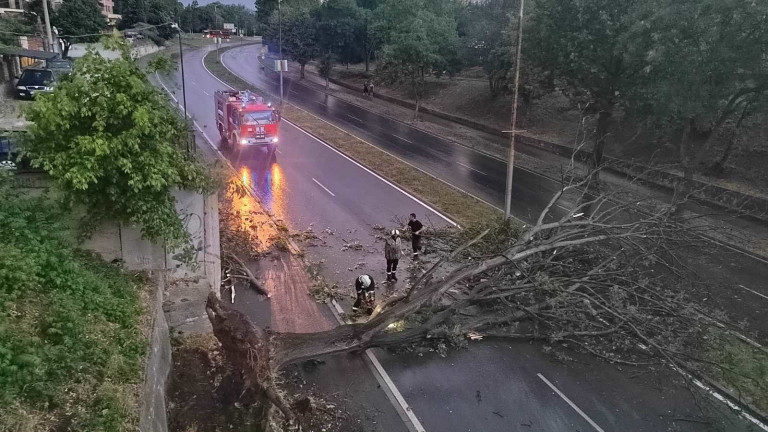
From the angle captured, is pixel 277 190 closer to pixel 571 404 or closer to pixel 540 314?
pixel 540 314

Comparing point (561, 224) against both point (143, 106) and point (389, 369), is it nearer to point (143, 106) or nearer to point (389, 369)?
point (389, 369)

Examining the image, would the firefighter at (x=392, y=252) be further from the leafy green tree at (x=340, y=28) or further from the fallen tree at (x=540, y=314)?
the leafy green tree at (x=340, y=28)

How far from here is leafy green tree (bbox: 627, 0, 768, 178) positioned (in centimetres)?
1594

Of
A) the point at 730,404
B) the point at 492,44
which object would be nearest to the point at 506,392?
the point at 730,404

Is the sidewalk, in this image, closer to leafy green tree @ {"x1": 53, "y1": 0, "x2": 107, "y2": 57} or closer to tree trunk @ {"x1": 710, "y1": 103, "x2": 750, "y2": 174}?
tree trunk @ {"x1": 710, "y1": 103, "x2": 750, "y2": 174}

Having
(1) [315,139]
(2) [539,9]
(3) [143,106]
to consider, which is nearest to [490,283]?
(3) [143,106]

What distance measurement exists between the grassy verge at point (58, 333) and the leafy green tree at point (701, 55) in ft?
56.7

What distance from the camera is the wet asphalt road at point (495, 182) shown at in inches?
496

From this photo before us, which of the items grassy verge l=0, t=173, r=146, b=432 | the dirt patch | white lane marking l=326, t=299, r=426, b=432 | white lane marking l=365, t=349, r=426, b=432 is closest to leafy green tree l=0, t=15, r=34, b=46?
grassy verge l=0, t=173, r=146, b=432

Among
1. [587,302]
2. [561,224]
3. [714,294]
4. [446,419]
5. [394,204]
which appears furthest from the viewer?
[394,204]

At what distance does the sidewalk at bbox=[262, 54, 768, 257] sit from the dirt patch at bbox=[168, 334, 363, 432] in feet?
28.3

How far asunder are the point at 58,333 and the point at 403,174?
16792mm

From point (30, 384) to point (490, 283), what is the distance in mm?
7900

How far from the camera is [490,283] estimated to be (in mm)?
10766
